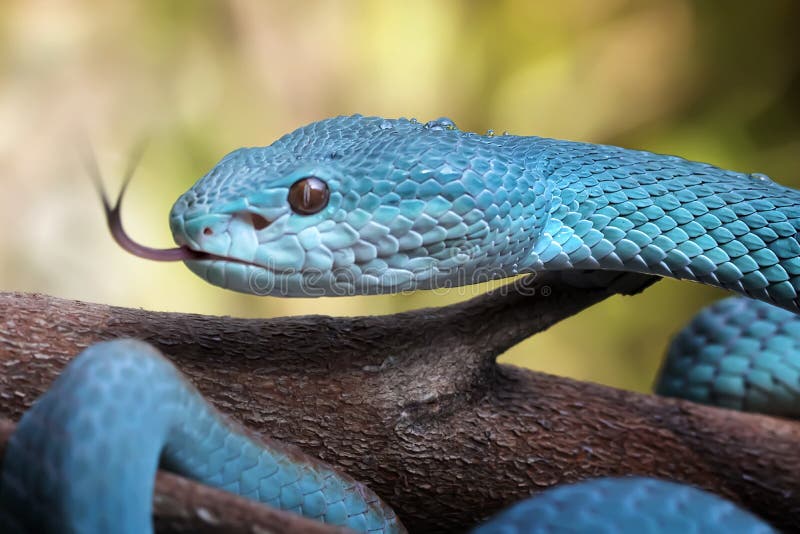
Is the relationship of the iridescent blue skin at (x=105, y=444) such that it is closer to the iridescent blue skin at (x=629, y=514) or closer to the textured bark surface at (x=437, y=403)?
the textured bark surface at (x=437, y=403)

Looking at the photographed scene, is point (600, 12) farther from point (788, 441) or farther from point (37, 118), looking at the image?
point (37, 118)

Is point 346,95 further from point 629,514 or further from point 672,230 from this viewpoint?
point 629,514

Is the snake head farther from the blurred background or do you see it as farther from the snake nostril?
the blurred background

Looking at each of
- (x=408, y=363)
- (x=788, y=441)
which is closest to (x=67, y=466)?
(x=408, y=363)

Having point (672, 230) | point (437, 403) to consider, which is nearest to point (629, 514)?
point (437, 403)

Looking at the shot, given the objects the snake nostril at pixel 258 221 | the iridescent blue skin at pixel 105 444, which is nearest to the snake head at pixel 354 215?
the snake nostril at pixel 258 221

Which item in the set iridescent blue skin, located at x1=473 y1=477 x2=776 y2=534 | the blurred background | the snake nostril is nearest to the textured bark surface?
the snake nostril

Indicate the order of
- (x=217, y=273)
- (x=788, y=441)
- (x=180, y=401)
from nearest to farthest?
(x=180, y=401), (x=217, y=273), (x=788, y=441)
